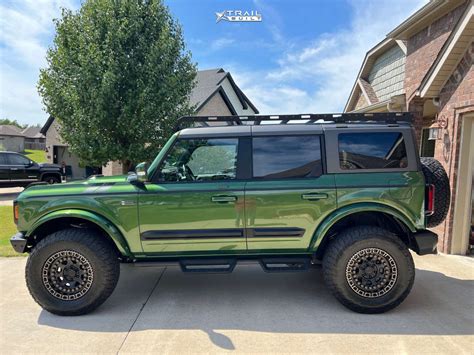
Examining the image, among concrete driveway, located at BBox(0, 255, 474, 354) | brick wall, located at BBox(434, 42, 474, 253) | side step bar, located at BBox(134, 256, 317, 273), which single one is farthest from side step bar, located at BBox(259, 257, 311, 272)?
brick wall, located at BBox(434, 42, 474, 253)

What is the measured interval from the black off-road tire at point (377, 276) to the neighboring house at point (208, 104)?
1364 cm

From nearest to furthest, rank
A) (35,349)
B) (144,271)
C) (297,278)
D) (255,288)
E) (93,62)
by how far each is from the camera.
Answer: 1. (35,349)
2. (255,288)
3. (297,278)
4. (144,271)
5. (93,62)

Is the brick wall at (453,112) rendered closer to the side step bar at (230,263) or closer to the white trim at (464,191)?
the white trim at (464,191)

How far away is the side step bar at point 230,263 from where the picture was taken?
3.51m

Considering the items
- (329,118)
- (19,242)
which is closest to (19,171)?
(19,242)

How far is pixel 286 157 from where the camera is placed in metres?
3.57

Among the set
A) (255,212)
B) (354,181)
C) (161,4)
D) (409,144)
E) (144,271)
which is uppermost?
(161,4)

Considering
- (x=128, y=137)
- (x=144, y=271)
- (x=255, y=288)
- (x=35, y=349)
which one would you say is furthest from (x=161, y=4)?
(x=35, y=349)

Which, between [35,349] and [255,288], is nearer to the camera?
[35,349]

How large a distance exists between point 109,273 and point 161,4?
765 centimetres

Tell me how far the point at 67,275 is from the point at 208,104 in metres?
14.8

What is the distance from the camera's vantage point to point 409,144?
3.53 m

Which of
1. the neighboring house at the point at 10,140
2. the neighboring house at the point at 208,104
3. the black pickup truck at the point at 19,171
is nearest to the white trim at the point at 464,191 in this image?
the neighboring house at the point at 208,104

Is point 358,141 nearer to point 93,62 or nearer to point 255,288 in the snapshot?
point 255,288
